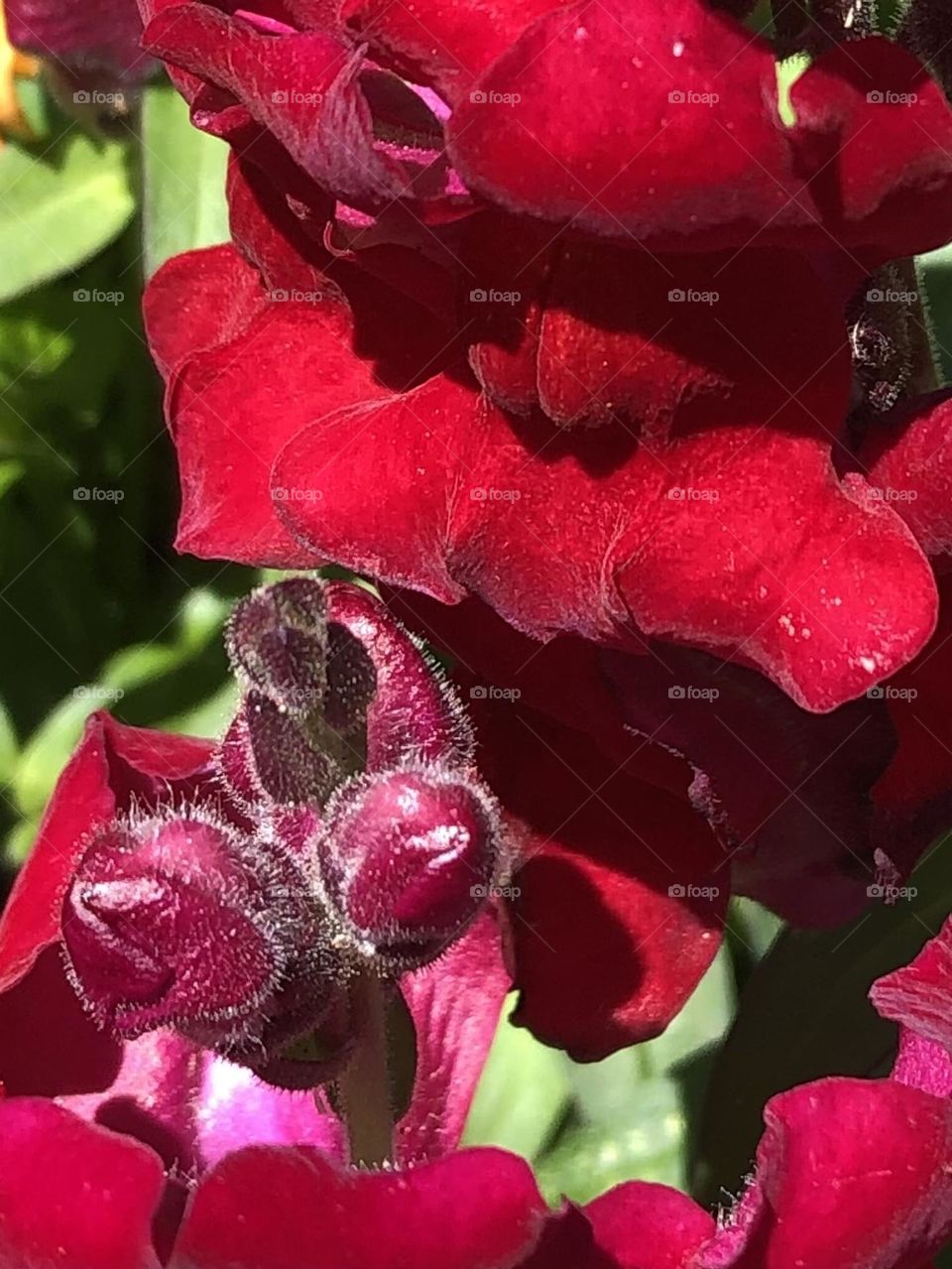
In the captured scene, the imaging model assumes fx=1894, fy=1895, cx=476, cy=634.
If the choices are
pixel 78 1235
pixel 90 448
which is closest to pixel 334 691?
pixel 78 1235

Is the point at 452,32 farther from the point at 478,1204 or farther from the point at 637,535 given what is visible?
the point at 478,1204

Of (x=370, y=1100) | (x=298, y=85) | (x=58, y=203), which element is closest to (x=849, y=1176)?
(x=370, y=1100)

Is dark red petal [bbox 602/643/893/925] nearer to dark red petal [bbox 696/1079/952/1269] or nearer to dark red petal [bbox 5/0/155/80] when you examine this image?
dark red petal [bbox 696/1079/952/1269]

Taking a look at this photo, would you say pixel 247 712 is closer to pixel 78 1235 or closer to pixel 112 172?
pixel 78 1235

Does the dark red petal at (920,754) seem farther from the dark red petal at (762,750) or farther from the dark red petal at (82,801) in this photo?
the dark red petal at (82,801)

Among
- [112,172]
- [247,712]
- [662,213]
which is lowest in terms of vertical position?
[112,172]

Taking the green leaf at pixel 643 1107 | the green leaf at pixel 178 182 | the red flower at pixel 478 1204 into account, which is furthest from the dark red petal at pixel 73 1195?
the green leaf at pixel 178 182
